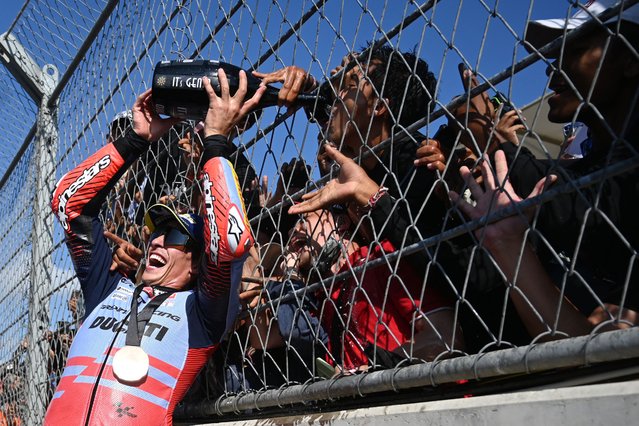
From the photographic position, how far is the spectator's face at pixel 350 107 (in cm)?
192

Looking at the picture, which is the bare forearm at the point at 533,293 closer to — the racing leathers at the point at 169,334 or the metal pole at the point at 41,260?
the racing leathers at the point at 169,334

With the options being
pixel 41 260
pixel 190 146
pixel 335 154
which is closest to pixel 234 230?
pixel 335 154

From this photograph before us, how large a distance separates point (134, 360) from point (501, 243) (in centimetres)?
120

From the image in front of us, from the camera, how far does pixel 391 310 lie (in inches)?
71.3

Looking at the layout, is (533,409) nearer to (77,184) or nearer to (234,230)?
(234,230)

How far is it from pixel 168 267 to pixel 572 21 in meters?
1.52

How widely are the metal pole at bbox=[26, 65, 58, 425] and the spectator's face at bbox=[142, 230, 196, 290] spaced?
5.78 feet

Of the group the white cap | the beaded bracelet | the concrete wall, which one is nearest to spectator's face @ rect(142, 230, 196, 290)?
the beaded bracelet

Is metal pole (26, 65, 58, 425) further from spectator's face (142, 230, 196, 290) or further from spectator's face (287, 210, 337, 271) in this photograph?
spectator's face (287, 210, 337, 271)

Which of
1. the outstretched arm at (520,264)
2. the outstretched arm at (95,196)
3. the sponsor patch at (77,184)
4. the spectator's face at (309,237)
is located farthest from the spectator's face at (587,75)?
the sponsor patch at (77,184)

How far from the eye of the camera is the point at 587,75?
137cm

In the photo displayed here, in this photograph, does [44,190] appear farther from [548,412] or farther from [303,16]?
[548,412]

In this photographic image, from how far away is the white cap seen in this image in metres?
1.28

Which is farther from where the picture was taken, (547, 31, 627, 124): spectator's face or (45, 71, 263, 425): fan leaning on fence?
(45, 71, 263, 425): fan leaning on fence
